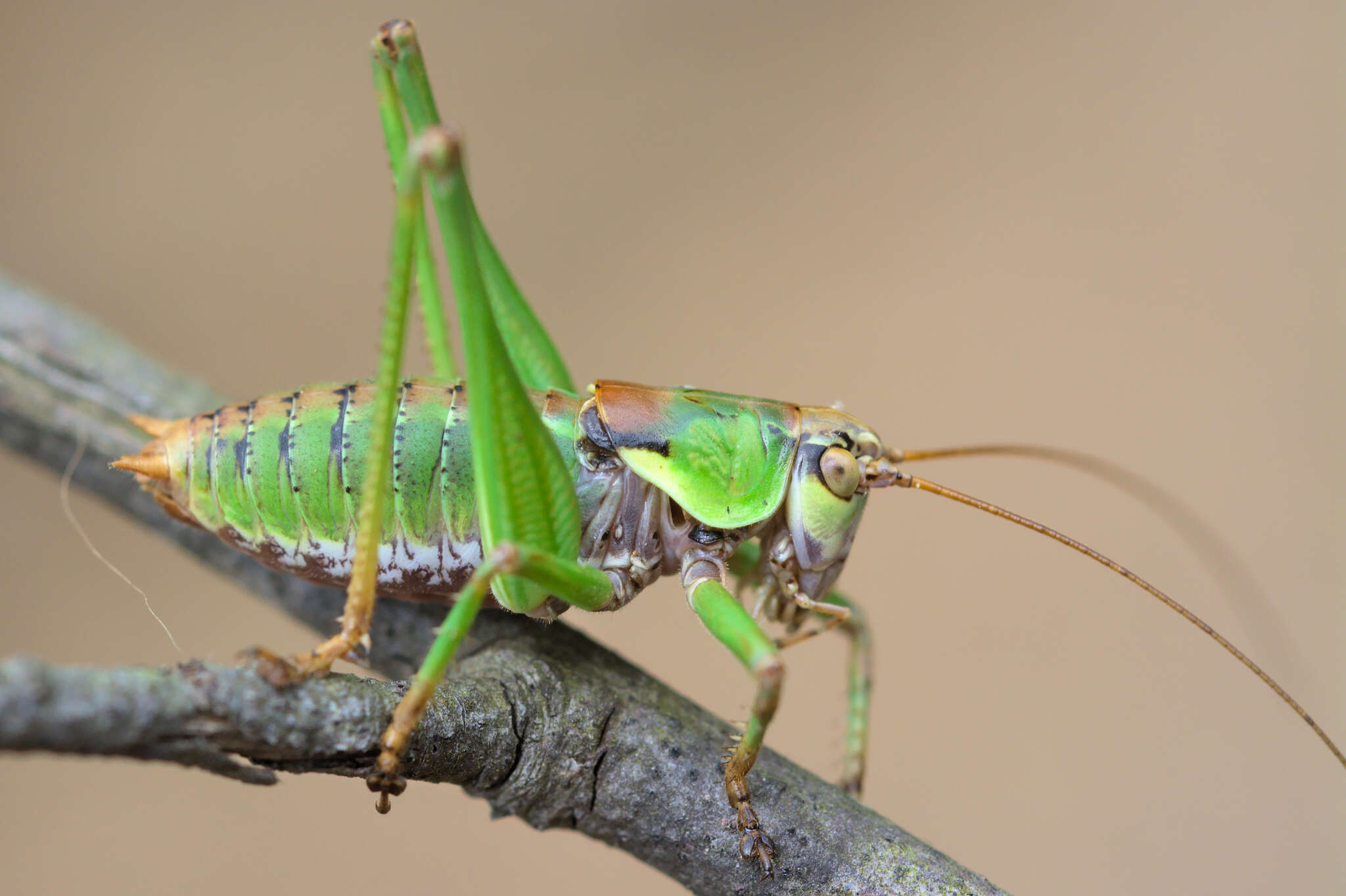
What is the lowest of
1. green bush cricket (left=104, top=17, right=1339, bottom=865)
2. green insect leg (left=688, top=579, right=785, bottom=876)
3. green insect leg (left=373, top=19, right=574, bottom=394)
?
green insect leg (left=688, top=579, right=785, bottom=876)

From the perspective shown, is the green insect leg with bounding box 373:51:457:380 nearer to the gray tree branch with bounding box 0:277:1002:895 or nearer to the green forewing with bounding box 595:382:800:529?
the green forewing with bounding box 595:382:800:529

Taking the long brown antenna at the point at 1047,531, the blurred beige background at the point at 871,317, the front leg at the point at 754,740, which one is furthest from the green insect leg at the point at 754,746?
the blurred beige background at the point at 871,317

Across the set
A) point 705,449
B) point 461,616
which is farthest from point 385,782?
point 705,449

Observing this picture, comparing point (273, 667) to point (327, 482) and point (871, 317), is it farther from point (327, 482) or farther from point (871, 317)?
point (871, 317)

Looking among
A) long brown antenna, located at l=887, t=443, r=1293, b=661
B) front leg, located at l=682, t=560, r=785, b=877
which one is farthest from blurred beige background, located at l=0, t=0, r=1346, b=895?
front leg, located at l=682, t=560, r=785, b=877

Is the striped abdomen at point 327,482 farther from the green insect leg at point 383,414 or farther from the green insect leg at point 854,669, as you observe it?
the green insect leg at point 854,669

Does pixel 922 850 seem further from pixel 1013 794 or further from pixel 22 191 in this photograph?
pixel 22 191

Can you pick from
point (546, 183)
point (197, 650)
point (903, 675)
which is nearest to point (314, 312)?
point (546, 183)
